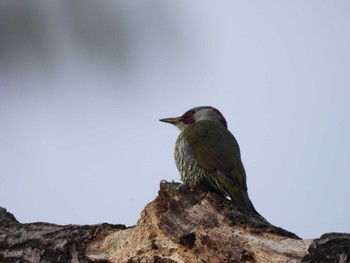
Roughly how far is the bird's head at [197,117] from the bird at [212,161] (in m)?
0.48

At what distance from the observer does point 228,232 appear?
10.1 feet

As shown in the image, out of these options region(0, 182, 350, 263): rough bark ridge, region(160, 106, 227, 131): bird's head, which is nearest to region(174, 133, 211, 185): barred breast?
region(160, 106, 227, 131): bird's head

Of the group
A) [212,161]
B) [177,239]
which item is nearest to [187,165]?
[212,161]

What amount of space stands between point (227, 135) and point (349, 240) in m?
3.49

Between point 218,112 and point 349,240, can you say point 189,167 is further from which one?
point 349,240

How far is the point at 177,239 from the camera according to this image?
318 cm

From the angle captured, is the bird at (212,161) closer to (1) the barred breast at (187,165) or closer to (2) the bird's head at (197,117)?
(1) the barred breast at (187,165)

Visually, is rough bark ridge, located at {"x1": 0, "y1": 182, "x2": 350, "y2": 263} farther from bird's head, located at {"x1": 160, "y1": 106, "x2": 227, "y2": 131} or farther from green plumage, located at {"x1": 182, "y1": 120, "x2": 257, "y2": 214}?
bird's head, located at {"x1": 160, "y1": 106, "x2": 227, "y2": 131}

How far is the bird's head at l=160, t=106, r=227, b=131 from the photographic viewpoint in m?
6.59

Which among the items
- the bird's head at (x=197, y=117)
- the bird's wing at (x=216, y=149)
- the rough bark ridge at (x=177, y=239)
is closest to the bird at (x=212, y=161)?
the bird's wing at (x=216, y=149)

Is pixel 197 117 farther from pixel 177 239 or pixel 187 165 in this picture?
pixel 177 239

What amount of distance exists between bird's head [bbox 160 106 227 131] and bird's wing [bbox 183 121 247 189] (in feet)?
1.95

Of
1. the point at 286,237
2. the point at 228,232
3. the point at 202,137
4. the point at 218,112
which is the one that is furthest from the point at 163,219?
the point at 218,112

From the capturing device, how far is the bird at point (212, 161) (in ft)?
17.0
